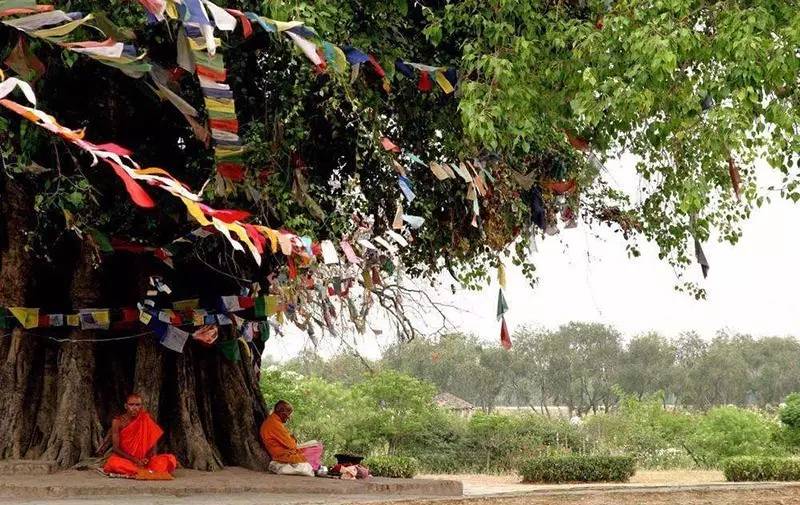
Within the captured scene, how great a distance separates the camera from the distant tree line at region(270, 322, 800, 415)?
66562mm

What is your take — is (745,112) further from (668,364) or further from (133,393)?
(668,364)

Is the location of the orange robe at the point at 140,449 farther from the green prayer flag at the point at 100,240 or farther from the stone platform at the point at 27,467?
the green prayer flag at the point at 100,240

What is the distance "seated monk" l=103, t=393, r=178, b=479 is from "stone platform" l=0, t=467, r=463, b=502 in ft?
0.70

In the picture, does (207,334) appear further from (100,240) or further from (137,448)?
(100,240)

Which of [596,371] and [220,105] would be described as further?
[596,371]

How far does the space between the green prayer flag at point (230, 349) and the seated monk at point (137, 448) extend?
1.93m

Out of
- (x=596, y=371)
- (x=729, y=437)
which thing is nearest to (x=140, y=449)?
(x=729, y=437)

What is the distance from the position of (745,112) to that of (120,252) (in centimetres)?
806

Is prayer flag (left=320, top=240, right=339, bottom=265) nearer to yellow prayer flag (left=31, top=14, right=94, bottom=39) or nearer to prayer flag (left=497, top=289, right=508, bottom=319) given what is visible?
prayer flag (left=497, top=289, right=508, bottom=319)

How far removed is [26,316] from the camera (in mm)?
14508

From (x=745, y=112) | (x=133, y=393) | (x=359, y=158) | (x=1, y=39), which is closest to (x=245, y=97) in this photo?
(x=359, y=158)

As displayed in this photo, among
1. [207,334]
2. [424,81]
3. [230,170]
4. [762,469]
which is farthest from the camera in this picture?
[762,469]

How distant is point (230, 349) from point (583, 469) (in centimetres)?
745

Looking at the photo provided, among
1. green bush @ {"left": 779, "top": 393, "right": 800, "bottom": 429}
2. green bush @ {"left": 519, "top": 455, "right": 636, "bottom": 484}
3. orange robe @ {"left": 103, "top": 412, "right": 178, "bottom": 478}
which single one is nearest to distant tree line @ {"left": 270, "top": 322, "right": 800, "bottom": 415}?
green bush @ {"left": 779, "top": 393, "right": 800, "bottom": 429}
